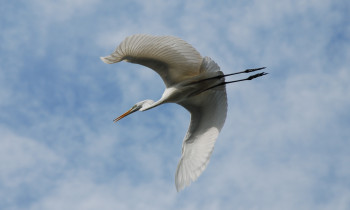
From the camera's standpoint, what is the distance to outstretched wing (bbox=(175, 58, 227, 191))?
42.0ft

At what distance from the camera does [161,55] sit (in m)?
12.4

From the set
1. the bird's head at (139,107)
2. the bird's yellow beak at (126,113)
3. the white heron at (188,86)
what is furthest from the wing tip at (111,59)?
the bird's yellow beak at (126,113)

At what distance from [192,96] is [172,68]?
106cm

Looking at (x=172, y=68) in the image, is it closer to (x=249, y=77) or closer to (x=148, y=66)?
(x=148, y=66)

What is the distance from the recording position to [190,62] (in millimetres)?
12680

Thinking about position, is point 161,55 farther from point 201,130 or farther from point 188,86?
point 201,130

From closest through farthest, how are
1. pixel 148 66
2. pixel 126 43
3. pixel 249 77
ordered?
pixel 126 43, pixel 148 66, pixel 249 77

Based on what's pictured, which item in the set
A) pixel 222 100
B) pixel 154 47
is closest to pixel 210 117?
pixel 222 100

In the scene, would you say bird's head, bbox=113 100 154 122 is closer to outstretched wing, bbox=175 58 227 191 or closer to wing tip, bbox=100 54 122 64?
outstretched wing, bbox=175 58 227 191

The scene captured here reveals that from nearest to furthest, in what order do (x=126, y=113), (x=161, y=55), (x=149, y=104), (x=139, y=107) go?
(x=161, y=55) → (x=149, y=104) → (x=139, y=107) → (x=126, y=113)

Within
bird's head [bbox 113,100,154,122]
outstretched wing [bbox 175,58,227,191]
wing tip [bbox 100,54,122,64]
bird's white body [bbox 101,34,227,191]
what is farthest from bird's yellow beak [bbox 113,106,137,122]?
wing tip [bbox 100,54,122,64]

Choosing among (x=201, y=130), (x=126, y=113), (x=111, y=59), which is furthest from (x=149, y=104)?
(x=111, y=59)

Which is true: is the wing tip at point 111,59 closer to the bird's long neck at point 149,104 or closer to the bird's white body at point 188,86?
the bird's white body at point 188,86

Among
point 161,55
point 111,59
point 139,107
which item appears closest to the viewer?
point 111,59
